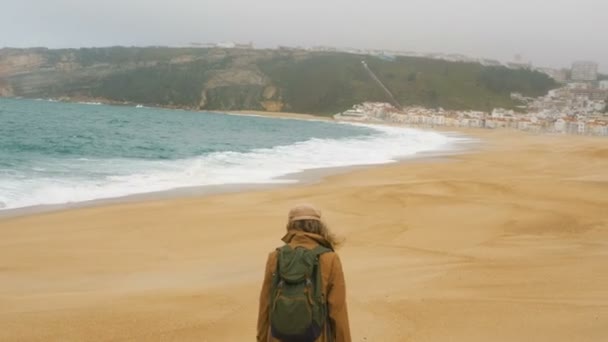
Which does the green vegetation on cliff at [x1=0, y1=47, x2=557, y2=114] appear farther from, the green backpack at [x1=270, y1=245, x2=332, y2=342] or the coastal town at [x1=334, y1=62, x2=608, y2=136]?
the green backpack at [x1=270, y1=245, x2=332, y2=342]

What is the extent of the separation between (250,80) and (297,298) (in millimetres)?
149352

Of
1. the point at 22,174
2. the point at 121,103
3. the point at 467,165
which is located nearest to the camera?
the point at 22,174

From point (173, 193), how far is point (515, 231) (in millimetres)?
8280

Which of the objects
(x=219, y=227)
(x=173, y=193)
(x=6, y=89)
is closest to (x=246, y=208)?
(x=219, y=227)

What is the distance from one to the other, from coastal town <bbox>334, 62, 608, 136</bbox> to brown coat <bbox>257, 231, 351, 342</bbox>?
8551 centimetres

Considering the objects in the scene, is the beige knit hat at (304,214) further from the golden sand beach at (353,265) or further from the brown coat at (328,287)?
the golden sand beach at (353,265)

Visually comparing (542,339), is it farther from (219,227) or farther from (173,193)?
(173,193)

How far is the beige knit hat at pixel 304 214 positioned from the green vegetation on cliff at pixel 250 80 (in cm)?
13778

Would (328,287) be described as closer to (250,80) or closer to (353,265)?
(353,265)

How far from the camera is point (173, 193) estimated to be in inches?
598

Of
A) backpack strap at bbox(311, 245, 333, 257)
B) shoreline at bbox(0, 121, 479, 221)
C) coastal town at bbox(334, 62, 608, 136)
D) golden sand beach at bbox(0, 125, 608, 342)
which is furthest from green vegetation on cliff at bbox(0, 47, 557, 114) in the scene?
backpack strap at bbox(311, 245, 333, 257)

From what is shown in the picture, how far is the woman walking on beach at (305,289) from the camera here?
3.05 m

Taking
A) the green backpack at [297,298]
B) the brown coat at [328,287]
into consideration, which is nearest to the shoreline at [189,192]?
the brown coat at [328,287]

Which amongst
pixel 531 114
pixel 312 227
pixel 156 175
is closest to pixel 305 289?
pixel 312 227
